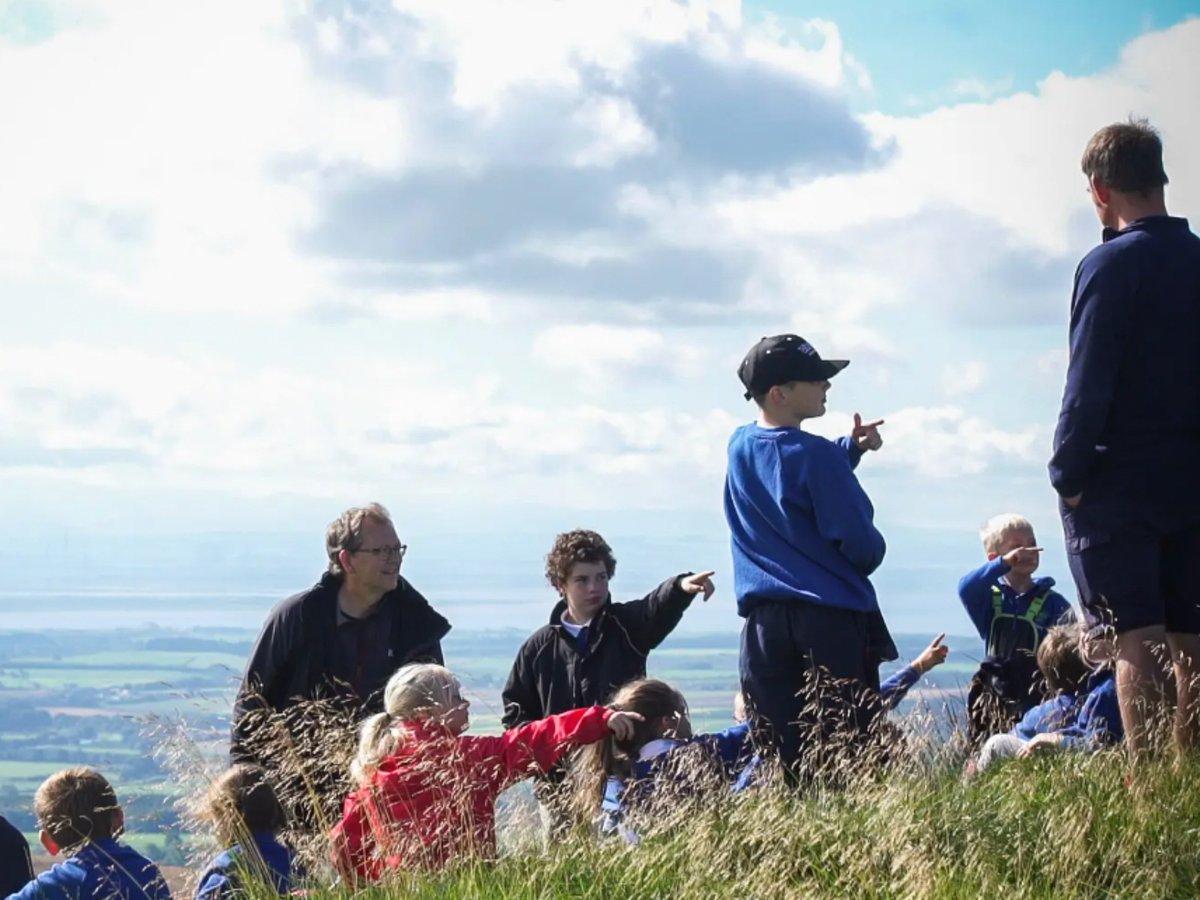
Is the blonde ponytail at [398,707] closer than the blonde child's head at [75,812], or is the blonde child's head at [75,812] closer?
the blonde ponytail at [398,707]

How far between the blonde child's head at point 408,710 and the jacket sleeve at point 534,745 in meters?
0.14

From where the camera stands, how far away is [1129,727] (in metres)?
6.20

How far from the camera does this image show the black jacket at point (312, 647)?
783cm

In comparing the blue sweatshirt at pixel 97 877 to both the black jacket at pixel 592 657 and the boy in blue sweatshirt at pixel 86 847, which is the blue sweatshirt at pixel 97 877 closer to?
the boy in blue sweatshirt at pixel 86 847

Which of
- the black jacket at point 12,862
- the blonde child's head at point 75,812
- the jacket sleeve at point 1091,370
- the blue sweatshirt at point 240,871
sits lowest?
the black jacket at point 12,862

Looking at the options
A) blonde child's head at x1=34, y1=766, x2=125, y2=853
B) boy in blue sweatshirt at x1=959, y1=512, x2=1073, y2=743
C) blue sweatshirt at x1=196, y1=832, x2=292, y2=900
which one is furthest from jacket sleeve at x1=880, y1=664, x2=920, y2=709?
blonde child's head at x1=34, y1=766, x2=125, y2=853

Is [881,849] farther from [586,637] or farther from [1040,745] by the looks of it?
[586,637]

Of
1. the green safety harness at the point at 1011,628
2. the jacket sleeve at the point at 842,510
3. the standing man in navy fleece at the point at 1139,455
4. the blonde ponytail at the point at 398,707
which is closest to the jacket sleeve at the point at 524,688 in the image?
the blonde ponytail at the point at 398,707

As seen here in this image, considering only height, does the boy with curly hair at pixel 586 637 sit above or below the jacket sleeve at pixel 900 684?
above

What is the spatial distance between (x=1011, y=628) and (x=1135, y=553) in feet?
10.1

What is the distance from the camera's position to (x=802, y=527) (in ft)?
23.9

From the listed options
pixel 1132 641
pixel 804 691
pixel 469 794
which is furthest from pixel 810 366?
pixel 469 794

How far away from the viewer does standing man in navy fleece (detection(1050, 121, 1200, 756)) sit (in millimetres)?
6062

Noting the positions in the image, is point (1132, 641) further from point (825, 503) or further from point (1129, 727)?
point (825, 503)
